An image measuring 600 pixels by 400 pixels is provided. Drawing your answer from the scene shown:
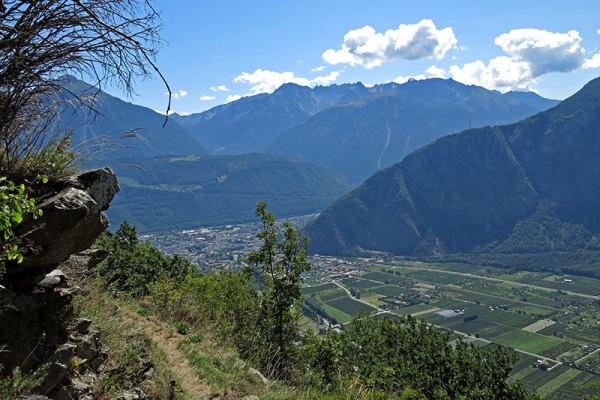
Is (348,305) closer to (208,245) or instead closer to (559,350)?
(559,350)

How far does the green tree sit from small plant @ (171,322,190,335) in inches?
95.5

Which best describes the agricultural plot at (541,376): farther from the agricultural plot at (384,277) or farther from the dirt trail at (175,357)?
the agricultural plot at (384,277)

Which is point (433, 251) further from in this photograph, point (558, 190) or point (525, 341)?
point (525, 341)

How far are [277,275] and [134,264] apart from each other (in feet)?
32.2

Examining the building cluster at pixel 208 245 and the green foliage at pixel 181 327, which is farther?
the building cluster at pixel 208 245

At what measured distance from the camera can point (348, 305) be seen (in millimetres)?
96750

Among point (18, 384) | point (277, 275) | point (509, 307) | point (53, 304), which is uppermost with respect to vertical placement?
point (53, 304)

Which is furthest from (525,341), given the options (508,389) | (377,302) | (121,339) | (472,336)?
(121,339)

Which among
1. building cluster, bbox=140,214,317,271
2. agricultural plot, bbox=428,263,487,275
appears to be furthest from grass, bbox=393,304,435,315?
building cluster, bbox=140,214,317,271

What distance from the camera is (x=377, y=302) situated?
98312 mm

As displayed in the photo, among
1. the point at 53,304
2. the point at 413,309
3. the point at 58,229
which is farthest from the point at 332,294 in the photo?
the point at 58,229

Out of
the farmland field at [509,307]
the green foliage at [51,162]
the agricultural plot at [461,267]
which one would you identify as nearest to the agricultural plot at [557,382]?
the farmland field at [509,307]

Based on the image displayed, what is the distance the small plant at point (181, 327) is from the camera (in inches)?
342

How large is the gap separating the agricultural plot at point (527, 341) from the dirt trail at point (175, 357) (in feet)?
248
